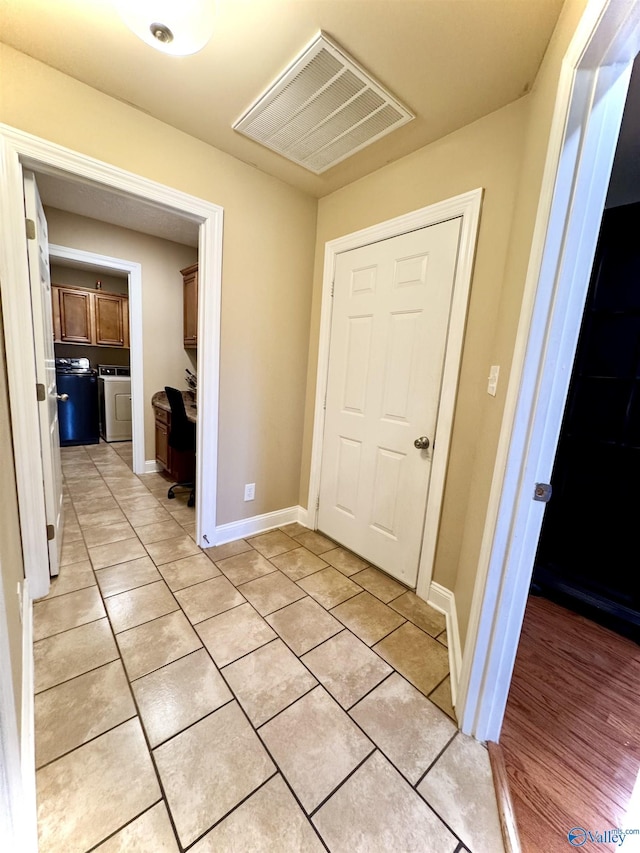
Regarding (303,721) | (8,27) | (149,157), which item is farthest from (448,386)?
(8,27)

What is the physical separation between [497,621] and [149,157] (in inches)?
101

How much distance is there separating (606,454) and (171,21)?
8.18 ft

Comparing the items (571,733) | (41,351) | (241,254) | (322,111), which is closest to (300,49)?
(322,111)

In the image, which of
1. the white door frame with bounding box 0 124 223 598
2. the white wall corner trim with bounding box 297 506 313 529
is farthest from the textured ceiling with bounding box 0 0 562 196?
the white wall corner trim with bounding box 297 506 313 529

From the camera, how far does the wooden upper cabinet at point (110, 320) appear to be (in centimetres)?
461

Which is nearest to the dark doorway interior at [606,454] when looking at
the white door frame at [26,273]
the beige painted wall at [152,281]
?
the white door frame at [26,273]

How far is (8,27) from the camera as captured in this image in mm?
1249

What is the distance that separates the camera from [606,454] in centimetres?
170

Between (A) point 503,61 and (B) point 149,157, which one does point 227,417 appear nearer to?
(B) point 149,157

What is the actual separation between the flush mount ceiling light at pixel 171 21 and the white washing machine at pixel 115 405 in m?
4.13

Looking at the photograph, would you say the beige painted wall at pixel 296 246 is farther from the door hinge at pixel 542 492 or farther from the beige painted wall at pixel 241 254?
the door hinge at pixel 542 492

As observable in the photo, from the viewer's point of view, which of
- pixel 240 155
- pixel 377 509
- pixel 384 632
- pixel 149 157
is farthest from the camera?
pixel 377 509

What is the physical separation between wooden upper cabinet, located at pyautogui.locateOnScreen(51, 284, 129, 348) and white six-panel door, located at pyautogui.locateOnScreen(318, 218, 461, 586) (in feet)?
13.1

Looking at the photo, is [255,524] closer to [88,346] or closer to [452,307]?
[452,307]
